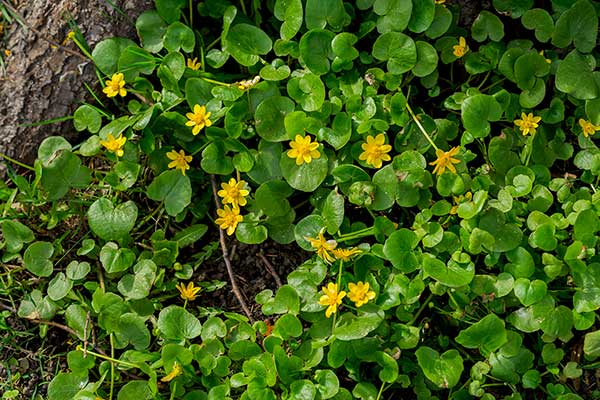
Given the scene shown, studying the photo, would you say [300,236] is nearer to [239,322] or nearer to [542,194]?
[239,322]

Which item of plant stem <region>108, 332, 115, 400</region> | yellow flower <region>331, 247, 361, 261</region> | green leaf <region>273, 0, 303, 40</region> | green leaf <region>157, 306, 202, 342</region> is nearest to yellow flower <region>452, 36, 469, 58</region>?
green leaf <region>273, 0, 303, 40</region>

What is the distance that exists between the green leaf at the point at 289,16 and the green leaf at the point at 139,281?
1.04 metres

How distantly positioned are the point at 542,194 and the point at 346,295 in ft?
2.68

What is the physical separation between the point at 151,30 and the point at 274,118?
2.18ft

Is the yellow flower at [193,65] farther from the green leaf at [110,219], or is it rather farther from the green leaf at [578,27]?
the green leaf at [578,27]

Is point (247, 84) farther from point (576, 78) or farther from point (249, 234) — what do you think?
point (576, 78)

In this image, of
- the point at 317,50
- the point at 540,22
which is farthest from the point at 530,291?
the point at 317,50

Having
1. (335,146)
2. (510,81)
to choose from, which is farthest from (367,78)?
(510,81)

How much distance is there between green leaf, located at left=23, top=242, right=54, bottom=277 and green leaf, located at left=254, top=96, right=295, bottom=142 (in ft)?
3.18

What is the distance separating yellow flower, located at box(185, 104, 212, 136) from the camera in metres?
2.72

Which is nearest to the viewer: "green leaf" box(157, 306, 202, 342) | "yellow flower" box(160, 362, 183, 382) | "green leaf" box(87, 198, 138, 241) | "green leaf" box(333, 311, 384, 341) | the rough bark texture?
"green leaf" box(333, 311, 384, 341)

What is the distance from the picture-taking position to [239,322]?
274 centimetres

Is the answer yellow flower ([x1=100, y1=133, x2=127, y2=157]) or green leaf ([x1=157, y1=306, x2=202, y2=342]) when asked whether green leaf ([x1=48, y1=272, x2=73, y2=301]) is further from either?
yellow flower ([x1=100, y1=133, x2=127, y2=157])

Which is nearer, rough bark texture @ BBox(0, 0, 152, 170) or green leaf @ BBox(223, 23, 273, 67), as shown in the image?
green leaf @ BBox(223, 23, 273, 67)
